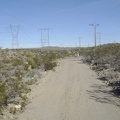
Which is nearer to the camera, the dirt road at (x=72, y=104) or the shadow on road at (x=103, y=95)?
the dirt road at (x=72, y=104)

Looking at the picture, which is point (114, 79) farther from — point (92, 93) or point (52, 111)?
point (52, 111)

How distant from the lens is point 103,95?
17734 millimetres

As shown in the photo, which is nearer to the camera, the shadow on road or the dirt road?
the dirt road

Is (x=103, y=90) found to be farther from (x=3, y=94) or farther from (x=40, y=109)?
(x=3, y=94)

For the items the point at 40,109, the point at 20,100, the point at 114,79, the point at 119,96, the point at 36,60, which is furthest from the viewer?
the point at 36,60

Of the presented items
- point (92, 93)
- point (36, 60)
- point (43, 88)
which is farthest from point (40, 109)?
point (36, 60)

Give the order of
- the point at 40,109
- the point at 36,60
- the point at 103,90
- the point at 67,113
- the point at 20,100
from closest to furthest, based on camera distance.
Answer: the point at 67,113, the point at 40,109, the point at 20,100, the point at 103,90, the point at 36,60

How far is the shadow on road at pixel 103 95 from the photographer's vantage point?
1586 cm

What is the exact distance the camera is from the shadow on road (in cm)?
1586

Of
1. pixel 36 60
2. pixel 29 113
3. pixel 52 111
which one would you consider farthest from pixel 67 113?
pixel 36 60

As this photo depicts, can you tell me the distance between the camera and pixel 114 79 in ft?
79.5

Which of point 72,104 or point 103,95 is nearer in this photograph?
point 72,104

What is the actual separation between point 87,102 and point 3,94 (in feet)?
15.3

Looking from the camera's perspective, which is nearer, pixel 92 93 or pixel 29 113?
pixel 29 113
